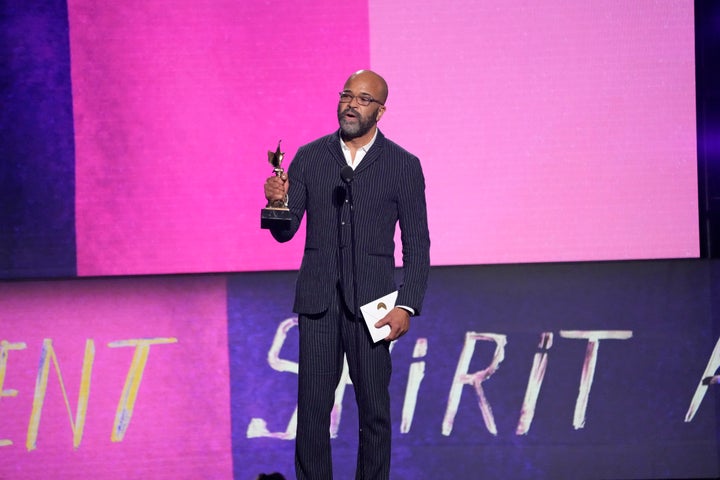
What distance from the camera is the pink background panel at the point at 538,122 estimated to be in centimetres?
389

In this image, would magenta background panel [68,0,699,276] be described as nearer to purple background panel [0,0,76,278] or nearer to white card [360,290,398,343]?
purple background panel [0,0,76,278]

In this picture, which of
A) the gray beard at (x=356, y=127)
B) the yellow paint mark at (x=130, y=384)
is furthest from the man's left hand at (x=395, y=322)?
the yellow paint mark at (x=130, y=384)

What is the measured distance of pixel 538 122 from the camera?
3902 mm

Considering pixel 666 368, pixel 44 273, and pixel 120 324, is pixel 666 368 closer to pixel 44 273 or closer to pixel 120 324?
pixel 120 324

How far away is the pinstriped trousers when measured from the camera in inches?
109

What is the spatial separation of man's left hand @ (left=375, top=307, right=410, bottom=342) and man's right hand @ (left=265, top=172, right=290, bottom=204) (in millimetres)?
469

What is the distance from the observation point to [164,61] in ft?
12.7

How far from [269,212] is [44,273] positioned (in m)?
1.67

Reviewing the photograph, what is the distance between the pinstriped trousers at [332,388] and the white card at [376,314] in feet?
0.14

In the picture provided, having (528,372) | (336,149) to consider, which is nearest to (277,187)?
(336,149)

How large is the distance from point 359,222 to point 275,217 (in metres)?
0.31

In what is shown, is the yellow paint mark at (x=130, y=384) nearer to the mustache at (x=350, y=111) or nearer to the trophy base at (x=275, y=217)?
the trophy base at (x=275, y=217)

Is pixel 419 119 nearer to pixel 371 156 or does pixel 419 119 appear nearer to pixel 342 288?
pixel 371 156

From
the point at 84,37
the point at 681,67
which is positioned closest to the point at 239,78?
the point at 84,37
